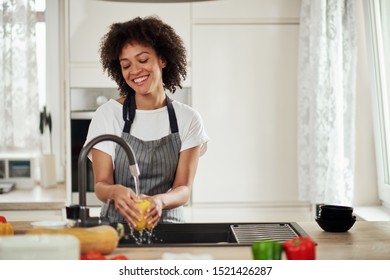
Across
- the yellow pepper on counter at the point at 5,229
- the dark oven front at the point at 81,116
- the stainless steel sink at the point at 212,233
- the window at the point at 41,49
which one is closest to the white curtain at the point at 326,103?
the dark oven front at the point at 81,116

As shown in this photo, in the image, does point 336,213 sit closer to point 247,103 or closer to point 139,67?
point 139,67

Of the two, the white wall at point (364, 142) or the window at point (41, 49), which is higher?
the window at point (41, 49)

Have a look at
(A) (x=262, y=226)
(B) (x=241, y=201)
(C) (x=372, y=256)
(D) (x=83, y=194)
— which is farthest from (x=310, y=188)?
(D) (x=83, y=194)

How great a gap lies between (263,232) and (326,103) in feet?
3.32

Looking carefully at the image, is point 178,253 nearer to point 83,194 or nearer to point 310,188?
point 83,194

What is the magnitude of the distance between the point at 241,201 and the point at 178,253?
3.75ft

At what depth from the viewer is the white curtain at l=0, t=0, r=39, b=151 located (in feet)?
8.58

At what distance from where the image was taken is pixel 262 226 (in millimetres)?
1773

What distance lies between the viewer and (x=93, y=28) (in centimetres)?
260

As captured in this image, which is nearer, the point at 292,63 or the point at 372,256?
the point at 372,256

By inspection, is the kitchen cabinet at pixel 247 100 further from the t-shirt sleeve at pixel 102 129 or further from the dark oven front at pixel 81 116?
the t-shirt sleeve at pixel 102 129

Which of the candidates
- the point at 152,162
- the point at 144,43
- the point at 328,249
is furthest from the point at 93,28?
the point at 328,249

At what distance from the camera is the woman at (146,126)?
185 cm
